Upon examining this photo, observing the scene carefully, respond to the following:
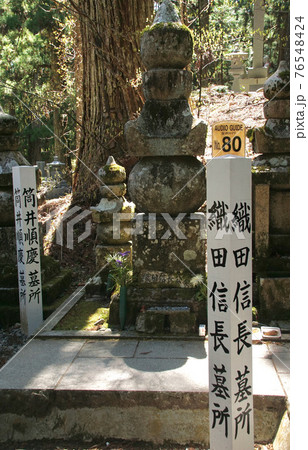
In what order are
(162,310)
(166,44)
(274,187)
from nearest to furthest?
(162,310), (166,44), (274,187)

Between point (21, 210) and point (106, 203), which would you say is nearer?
point (21, 210)

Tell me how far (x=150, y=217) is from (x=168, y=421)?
2.09 meters

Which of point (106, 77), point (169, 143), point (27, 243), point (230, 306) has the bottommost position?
point (230, 306)

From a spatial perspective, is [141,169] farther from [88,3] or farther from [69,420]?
[88,3]

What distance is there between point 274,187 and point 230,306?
8.99 ft

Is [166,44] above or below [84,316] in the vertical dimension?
above

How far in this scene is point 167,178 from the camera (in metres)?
4.55

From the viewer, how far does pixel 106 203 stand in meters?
5.95

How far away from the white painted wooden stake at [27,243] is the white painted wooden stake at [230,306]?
265 cm

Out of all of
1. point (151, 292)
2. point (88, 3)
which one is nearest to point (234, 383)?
point (151, 292)

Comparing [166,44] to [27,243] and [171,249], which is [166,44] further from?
[27,243]

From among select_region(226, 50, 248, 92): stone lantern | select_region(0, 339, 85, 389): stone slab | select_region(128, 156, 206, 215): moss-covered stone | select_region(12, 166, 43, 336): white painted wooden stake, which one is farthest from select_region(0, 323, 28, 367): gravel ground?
select_region(226, 50, 248, 92): stone lantern

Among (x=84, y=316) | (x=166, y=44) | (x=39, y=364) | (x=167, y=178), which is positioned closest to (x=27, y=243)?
(x=84, y=316)

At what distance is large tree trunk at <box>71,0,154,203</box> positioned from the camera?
7613 mm
